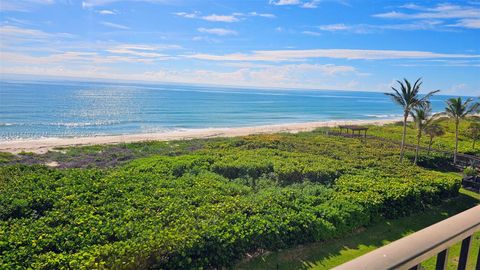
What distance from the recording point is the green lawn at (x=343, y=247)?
38.3 ft

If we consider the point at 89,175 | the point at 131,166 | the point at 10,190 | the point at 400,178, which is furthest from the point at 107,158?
the point at 400,178

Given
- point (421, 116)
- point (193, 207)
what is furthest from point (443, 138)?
point (193, 207)

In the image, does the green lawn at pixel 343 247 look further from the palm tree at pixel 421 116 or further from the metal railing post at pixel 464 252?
the palm tree at pixel 421 116

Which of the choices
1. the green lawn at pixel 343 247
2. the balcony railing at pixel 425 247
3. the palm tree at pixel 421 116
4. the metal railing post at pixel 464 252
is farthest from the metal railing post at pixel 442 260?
the palm tree at pixel 421 116

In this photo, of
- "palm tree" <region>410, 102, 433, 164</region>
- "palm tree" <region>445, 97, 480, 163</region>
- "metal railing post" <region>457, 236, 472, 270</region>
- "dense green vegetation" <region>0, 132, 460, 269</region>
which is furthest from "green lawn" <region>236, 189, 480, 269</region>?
"palm tree" <region>445, 97, 480, 163</region>

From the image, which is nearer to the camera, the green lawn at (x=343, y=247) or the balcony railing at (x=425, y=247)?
the balcony railing at (x=425, y=247)

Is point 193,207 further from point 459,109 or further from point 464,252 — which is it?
point 459,109

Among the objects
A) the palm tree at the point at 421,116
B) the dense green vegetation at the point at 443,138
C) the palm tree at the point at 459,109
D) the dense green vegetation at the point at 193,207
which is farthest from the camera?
the dense green vegetation at the point at 443,138

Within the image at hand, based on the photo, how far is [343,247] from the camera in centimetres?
1330

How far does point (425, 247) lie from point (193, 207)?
11.7 m

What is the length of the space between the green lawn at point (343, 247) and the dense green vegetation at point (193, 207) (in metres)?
0.33

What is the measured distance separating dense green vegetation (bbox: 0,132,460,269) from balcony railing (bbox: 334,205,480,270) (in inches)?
343

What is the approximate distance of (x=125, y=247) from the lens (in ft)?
31.1

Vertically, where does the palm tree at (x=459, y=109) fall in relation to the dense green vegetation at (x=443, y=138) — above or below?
above
